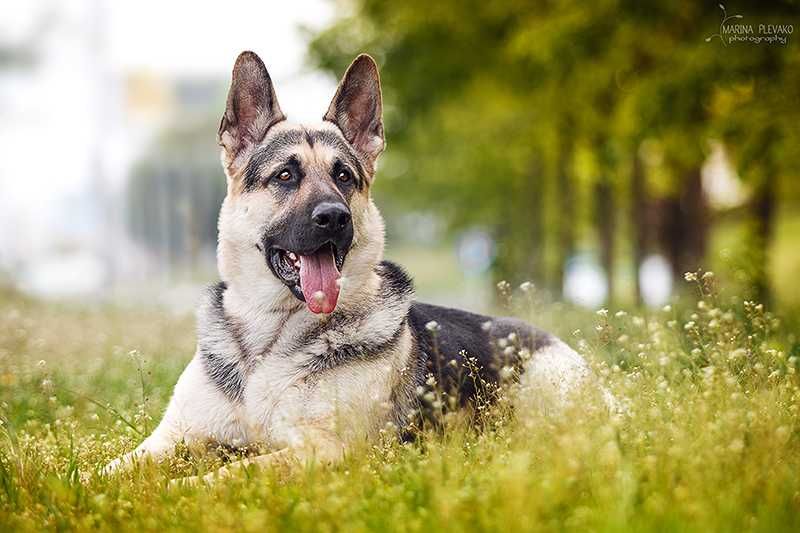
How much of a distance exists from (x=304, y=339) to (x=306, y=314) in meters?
0.15

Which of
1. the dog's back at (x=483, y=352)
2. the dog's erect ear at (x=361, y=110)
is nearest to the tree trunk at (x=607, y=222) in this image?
the dog's back at (x=483, y=352)

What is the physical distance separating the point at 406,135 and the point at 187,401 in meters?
11.2

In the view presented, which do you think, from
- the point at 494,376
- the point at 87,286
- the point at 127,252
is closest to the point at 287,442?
the point at 494,376

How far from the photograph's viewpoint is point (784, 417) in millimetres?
4270

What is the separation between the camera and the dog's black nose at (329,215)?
15.6 ft

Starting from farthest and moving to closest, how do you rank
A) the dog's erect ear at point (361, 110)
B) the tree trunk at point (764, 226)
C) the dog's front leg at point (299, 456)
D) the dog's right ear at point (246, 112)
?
the tree trunk at point (764, 226), the dog's erect ear at point (361, 110), the dog's right ear at point (246, 112), the dog's front leg at point (299, 456)

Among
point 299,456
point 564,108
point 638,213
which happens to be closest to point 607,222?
point 638,213

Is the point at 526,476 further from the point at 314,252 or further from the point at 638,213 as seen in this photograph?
the point at 638,213

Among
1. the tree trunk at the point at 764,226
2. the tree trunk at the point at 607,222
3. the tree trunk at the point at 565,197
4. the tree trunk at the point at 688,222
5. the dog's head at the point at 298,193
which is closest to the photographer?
the dog's head at the point at 298,193

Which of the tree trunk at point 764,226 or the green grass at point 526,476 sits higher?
the tree trunk at point 764,226

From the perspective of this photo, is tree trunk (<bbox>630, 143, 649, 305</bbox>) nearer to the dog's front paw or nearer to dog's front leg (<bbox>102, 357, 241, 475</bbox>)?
dog's front leg (<bbox>102, 357, 241, 475</bbox>)

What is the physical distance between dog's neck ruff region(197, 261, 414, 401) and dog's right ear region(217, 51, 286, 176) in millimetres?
938

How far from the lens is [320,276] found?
497 centimetres

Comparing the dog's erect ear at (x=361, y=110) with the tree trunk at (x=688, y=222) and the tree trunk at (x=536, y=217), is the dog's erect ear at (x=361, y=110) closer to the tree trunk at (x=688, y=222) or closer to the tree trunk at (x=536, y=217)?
the tree trunk at (x=688, y=222)
